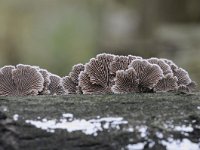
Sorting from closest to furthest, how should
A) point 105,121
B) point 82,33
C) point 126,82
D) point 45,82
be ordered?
point 105,121, point 126,82, point 45,82, point 82,33

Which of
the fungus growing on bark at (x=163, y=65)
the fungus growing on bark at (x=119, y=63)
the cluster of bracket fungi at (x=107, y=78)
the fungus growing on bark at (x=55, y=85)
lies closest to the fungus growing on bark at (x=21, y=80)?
the cluster of bracket fungi at (x=107, y=78)

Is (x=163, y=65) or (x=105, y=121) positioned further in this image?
(x=163, y=65)

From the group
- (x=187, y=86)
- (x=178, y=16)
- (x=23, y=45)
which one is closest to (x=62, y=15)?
(x=23, y=45)

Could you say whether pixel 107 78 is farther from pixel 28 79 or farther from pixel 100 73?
pixel 28 79

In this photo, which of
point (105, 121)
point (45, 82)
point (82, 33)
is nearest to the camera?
point (105, 121)

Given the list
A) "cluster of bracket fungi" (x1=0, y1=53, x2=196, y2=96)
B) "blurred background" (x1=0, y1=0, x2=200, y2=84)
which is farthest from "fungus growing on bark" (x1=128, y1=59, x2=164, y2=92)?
"blurred background" (x1=0, y1=0, x2=200, y2=84)

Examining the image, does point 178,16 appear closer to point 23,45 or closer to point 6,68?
point 23,45

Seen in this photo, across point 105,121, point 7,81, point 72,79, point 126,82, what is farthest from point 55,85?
point 105,121

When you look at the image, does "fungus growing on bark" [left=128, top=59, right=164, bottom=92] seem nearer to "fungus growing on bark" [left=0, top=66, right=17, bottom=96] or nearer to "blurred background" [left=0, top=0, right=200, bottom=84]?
"fungus growing on bark" [left=0, top=66, right=17, bottom=96]
